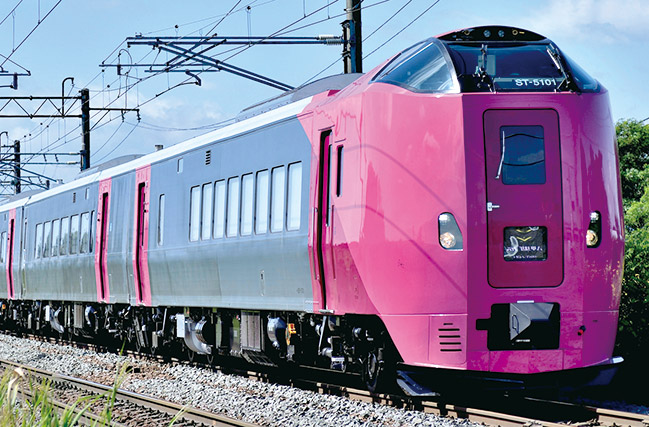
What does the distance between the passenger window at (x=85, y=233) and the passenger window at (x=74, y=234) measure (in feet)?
1.33

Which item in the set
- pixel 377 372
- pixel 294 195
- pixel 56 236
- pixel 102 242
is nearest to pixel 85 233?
pixel 102 242

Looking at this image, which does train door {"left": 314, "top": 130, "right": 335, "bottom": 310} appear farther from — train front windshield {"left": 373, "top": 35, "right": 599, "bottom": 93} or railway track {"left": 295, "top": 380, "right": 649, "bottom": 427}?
railway track {"left": 295, "top": 380, "right": 649, "bottom": 427}

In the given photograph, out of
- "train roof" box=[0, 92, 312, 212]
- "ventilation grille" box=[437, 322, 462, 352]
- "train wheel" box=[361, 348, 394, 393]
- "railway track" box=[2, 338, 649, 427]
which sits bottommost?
"railway track" box=[2, 338, 649, 427]

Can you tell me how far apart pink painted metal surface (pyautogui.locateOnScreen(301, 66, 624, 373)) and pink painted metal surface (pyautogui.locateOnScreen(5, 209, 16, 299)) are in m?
20.4

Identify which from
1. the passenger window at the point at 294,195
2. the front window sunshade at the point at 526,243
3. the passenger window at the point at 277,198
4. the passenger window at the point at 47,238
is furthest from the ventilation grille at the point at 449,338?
the passenger window at the point at 47,238

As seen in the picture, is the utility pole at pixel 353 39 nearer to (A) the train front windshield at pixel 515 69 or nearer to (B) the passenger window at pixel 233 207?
(B) the passenger window at pixel 233 207

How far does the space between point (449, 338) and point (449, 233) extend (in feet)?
3.06

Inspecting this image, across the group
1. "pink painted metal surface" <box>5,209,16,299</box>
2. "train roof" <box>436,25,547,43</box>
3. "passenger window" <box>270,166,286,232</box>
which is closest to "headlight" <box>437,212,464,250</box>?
"train roof" <box>436,25,547,43</box>

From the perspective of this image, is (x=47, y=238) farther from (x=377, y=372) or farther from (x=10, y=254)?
(x=377, y=372)

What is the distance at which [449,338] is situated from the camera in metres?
9.48

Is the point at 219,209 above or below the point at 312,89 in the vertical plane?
below

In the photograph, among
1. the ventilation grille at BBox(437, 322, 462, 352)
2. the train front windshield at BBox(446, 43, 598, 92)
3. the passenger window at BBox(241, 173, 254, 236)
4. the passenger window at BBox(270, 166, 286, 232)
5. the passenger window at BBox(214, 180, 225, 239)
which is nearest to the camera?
the ventilation grille at BBox(437, 322, 462, 352)

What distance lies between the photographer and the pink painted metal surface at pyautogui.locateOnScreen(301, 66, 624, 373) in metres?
9.50

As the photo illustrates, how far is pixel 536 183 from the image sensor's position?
9734mm
